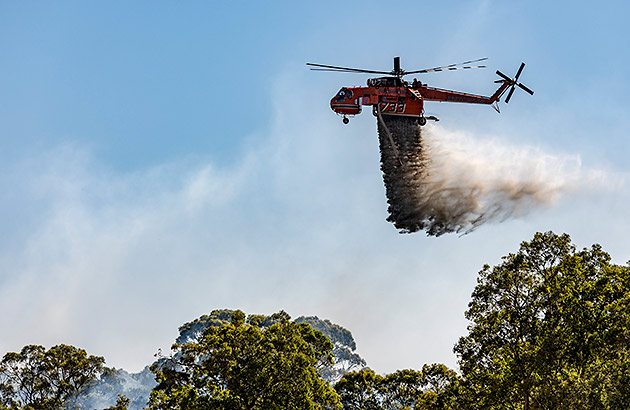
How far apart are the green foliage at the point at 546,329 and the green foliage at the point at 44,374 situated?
3204cm

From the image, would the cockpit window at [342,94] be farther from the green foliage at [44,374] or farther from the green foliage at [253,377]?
the green foliage at [44,374]

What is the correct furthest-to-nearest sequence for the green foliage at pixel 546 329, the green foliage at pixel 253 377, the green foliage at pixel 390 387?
the green foliage at pixel 390 387, the green foliage at pixel 253 377, the green foliage at pixel 546 329

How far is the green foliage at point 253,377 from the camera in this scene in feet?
79.5

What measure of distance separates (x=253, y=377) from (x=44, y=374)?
26.4 metres

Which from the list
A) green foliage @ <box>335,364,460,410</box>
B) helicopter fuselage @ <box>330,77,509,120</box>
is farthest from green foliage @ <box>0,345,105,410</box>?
helicopter fuselage @ <box>330,77,509,120</box>

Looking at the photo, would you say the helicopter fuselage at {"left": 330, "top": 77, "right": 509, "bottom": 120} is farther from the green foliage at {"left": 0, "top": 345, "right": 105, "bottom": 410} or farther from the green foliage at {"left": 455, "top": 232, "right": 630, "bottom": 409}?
the green foliage at {"left": 0, "top": 345, "right": 105, "bottom": 410}

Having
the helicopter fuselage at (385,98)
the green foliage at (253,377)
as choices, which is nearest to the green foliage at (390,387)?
the green foliage at (253,377)

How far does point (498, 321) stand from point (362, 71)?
59.9ft

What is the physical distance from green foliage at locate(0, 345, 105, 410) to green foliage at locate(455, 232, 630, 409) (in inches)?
1262

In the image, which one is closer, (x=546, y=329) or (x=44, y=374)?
(x=546, y=329)

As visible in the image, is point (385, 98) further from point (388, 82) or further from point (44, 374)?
point (44, 374)

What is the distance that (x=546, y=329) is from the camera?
21.6m

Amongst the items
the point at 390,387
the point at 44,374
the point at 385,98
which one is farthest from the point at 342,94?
the point at 44,374

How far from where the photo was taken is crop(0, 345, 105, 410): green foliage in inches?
1706
